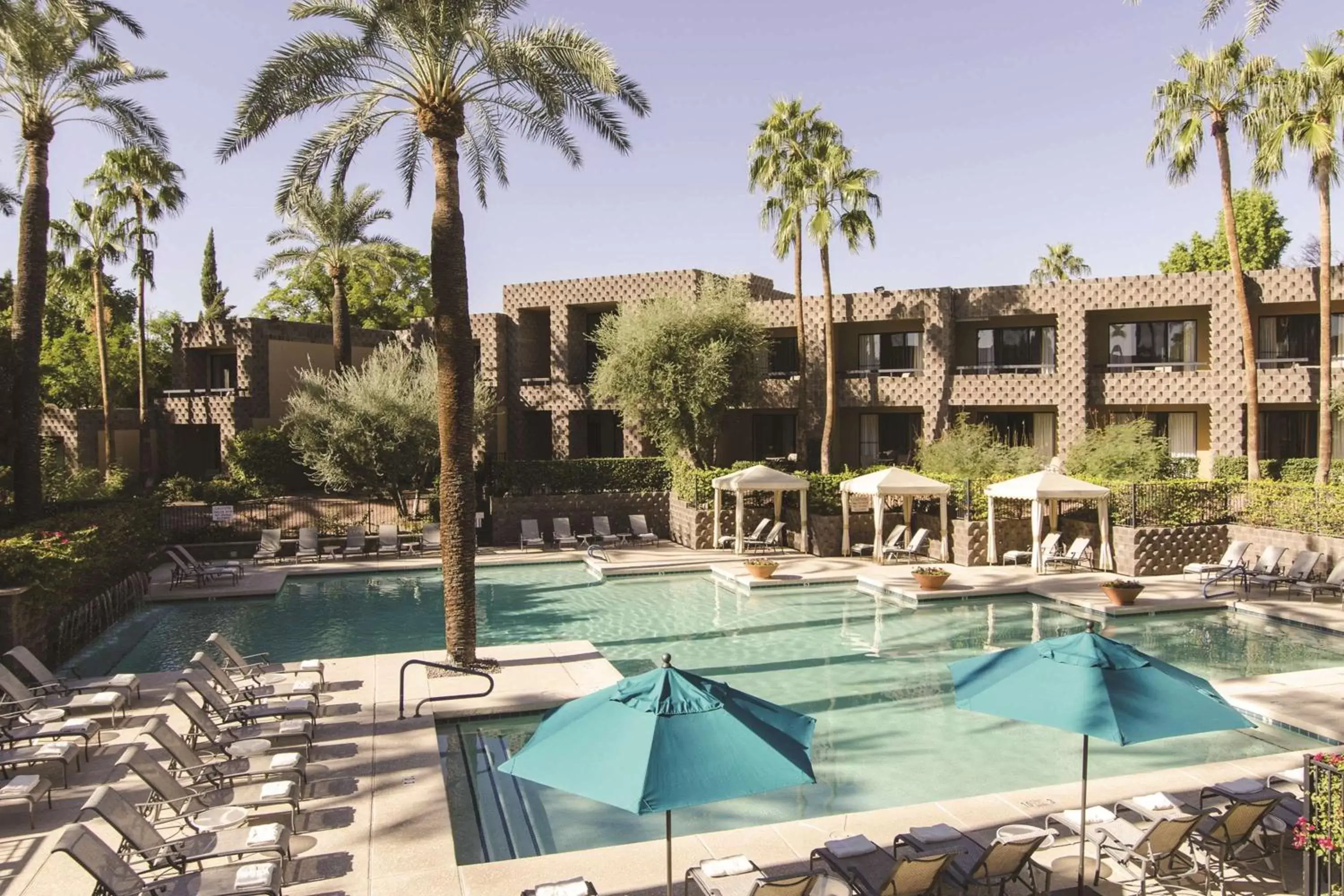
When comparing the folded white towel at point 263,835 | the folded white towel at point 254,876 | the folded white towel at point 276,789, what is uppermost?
the folded white towel at point 263,835

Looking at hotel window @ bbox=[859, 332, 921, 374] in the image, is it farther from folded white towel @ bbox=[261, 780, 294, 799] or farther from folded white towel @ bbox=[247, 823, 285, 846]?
folded white towel @ bbox=[247, 823, 285, 846]

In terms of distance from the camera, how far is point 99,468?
114 ft

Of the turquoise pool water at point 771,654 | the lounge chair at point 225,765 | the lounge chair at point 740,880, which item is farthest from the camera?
the turquoise pool water at point 771,654

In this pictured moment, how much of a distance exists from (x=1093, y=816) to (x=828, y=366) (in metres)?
23.6

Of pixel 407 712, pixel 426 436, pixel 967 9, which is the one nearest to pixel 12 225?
pixel 426 436

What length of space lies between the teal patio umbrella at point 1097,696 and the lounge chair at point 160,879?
17.1ft

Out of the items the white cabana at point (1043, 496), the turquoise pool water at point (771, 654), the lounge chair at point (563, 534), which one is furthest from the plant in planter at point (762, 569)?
the lounge chair at point (563, 534)

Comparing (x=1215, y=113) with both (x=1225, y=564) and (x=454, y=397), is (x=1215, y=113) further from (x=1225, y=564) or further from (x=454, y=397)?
(x=454, y=397)

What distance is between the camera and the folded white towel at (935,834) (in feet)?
23.6

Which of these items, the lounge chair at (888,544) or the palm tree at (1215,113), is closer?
the lounge chair at (888,544)

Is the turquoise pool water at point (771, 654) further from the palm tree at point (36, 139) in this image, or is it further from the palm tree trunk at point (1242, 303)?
the palm tree trunk at point (1242, 303)

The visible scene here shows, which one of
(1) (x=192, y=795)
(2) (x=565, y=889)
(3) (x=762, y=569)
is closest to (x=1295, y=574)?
(3) (x=762, y=569)

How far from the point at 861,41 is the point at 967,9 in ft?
8.96

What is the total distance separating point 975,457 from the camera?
26.7 metres
